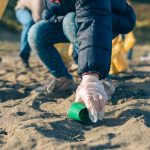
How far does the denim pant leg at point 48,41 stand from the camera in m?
4.30

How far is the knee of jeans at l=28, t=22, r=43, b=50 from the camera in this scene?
4309 mm

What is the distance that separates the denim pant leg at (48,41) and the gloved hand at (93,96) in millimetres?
1164

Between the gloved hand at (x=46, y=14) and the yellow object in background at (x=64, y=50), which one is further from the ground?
the gloved hand at (x=46, y=14)

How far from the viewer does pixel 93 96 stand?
3.15 meters

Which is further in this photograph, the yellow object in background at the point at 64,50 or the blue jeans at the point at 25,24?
the blue jeans at the point at 25,24

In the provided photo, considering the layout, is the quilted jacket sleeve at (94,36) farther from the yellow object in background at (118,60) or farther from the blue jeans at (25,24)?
the blue jeans at (25,24)

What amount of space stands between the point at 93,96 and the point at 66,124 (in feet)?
0.87

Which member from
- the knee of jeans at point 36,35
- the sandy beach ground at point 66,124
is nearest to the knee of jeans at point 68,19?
the knee of jeans at point 36,35

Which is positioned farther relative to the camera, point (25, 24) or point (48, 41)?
point (25, 24)

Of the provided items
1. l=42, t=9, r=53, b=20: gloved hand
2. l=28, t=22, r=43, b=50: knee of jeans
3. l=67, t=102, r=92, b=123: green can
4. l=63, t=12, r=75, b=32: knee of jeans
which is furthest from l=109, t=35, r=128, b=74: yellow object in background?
l=67, t=102, r=92, b=123: green can

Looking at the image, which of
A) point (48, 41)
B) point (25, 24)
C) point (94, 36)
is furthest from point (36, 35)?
point (25, 24)

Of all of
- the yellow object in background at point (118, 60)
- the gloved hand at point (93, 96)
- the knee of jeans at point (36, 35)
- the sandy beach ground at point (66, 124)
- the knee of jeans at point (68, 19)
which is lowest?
the yellow object in background at point (118, 60)

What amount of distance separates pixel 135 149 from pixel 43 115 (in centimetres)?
100

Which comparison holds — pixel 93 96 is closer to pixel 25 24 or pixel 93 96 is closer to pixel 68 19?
pixel 68 19
